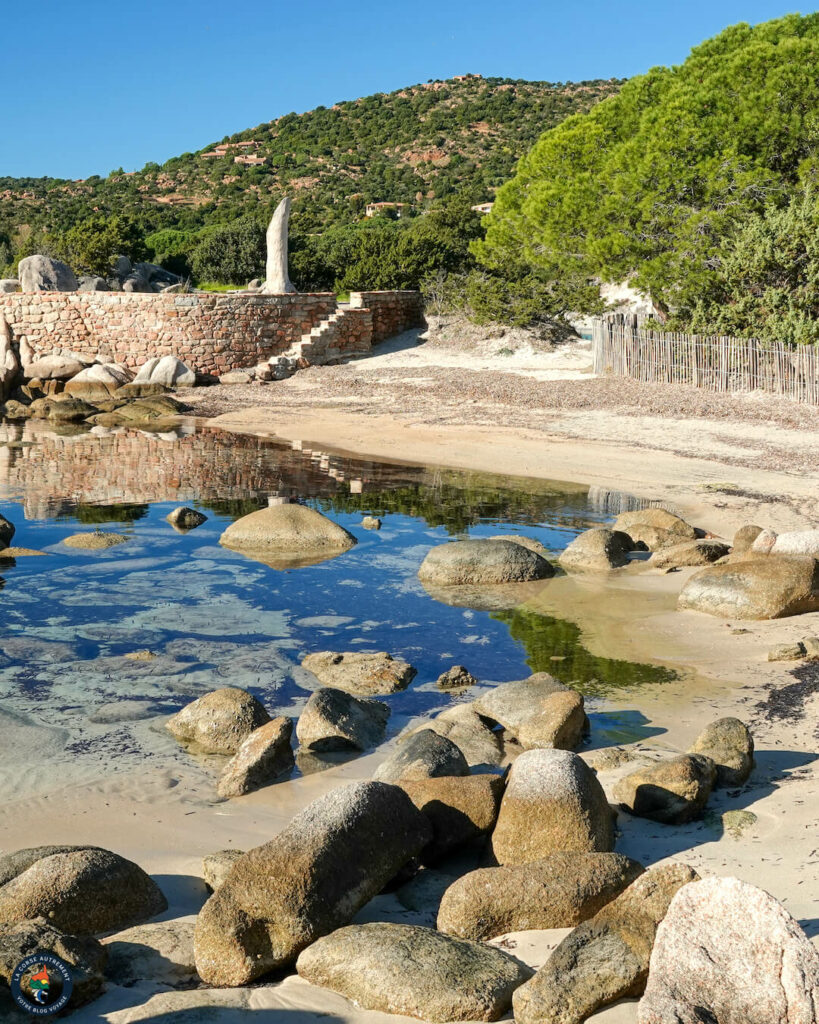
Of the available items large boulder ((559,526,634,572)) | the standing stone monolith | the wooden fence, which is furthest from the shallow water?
the standing stone monolith

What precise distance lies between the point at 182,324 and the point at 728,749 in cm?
2522

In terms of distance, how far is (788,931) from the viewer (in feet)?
12.7

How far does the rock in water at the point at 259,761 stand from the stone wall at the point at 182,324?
76.9 feet

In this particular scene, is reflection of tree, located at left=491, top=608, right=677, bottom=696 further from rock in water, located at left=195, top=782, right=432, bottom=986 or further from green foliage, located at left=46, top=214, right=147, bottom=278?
green foliage, located at left=46, top=214, right=147, bottom=278

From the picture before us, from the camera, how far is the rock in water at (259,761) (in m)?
7.21

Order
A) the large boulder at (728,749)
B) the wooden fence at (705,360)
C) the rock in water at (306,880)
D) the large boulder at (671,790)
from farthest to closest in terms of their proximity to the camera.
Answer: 1. the wooden fence at (705,360)
2. the large boulder at (728,749)
3. the large boulder at (671,790)
4. the rock in water at (306,880)

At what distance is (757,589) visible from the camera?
10.3m

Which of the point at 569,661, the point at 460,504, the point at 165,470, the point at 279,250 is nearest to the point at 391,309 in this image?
the point at 279,250

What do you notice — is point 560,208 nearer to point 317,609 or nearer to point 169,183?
point 317,609

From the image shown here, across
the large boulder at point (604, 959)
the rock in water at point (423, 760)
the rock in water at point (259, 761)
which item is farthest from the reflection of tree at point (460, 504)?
the large boulder at point (604, 959)

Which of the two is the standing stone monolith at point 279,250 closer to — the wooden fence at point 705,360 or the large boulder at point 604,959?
the wooden fence at point 705,360

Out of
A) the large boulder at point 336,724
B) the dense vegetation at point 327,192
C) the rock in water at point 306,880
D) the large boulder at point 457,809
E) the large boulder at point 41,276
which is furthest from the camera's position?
the dense vegetation at point 327,192

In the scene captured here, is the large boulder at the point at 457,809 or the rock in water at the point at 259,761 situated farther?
the rock in water at the point at 259,761

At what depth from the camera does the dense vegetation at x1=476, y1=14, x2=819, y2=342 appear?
22.8 meters
